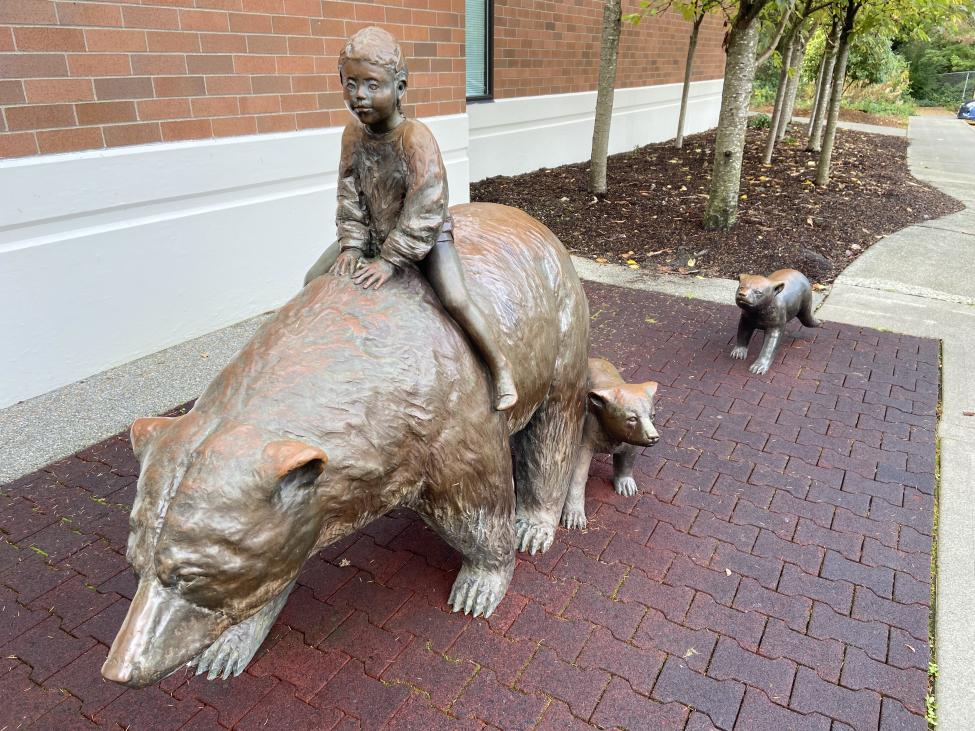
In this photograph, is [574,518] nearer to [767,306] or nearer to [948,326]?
[767,306]

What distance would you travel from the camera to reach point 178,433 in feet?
6.45

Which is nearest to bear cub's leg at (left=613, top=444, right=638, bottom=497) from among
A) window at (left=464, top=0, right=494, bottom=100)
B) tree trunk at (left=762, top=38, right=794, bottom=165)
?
window at (left=464, top=0, right=494, bottom=100)

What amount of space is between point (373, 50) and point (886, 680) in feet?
9.81

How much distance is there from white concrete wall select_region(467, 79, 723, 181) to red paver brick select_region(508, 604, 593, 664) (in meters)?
8.76

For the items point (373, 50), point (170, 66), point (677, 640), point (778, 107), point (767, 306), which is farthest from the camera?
point (778, 107)

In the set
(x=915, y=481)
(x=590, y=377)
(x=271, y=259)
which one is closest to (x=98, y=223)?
(x=271, y=259)

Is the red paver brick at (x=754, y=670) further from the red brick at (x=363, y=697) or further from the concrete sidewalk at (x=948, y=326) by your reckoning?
the red brick at (x=363, y=697)

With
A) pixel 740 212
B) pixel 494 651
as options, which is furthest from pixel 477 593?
pixel 740 212

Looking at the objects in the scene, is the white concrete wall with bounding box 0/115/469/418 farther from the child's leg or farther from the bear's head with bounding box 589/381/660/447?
the bear's head with bounding box 589/381/660/447

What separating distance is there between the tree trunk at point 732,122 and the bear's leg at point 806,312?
10.8 feet

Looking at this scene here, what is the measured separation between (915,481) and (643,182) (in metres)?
8.43

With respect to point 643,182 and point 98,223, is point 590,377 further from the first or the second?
point 643,182

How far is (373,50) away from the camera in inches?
86.3

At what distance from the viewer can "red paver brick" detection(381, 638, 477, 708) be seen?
2643 mm
